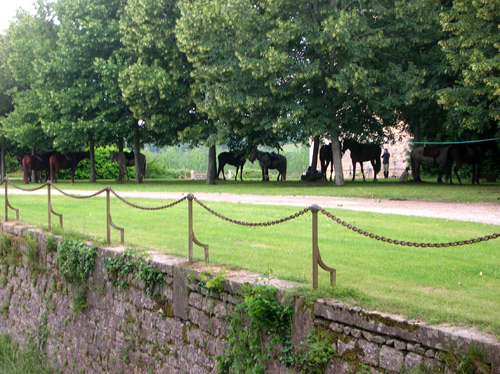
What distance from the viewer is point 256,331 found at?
5.69 m

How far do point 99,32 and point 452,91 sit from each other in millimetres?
19221

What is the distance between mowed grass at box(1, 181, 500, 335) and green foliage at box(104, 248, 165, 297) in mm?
485

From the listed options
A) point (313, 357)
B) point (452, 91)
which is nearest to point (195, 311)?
point (313, 357)

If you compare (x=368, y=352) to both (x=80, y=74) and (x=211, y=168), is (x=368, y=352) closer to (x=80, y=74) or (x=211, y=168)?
(x=211, y=168)

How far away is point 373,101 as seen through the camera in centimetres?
2128

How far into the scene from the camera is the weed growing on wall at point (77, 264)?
8.81 m

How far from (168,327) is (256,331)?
1.93 metres

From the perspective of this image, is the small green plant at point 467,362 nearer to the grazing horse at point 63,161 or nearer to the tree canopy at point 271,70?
the tree canopy at point 271,70

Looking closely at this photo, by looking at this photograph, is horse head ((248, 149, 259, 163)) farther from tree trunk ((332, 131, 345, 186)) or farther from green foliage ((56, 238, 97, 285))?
green foliage ((56, 238, 97, 285))

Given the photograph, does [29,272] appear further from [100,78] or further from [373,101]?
[100,78]

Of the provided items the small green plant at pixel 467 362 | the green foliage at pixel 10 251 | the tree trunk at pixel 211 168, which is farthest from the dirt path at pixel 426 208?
the tree trunk at pixel 211 168

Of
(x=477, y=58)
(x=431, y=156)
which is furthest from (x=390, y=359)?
(x=431, y=156)

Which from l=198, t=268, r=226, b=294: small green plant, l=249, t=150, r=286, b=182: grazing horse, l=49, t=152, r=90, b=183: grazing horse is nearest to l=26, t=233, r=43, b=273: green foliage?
l=198, t=268, r=226, b=294: small green plant

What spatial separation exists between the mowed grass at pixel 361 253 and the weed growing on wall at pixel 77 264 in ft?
1.31
